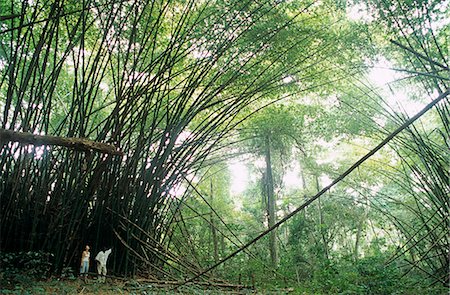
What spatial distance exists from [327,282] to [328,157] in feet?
21.2

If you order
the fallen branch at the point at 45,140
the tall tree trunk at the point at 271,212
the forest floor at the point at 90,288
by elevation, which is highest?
the tall tree trunk at the point at 271,212

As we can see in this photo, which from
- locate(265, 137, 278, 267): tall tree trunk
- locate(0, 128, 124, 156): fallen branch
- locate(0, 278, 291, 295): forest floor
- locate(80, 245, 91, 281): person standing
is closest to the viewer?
locate(0, 128, 124, 156): fallen branch

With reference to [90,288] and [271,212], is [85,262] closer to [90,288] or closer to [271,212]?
[90,288]

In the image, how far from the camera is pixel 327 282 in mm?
4629

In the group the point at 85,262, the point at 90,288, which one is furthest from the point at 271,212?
the point at 90,288

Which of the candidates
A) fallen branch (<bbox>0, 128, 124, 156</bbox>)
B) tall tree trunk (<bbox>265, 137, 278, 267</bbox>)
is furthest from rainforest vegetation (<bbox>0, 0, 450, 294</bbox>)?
tall tree trunk (<bbox>265, 137, 278, 267</bbox>)

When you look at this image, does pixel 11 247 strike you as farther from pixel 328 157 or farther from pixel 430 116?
pixel 430 116

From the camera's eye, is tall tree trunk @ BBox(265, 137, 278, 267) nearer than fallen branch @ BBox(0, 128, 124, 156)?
No

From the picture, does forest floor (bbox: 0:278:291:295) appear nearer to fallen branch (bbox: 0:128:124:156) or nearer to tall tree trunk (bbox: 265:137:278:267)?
fallen branch (bbox: 0:128:124:156)

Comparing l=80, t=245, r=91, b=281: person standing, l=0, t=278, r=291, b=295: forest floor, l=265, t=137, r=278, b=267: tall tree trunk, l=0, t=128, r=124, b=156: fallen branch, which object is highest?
l=265, t=137, r=278, b=267: tall tree trunk

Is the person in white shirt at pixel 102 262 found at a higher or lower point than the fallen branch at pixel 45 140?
lower

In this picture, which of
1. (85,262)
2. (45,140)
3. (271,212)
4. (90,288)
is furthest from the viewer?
(271,212)

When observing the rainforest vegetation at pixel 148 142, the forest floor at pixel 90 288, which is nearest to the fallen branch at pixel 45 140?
the rainforest vegetation at pixel 148 142

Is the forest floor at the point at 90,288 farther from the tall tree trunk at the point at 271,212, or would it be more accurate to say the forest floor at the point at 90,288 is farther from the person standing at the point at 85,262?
the tall tree trunk at the point at 271,212
